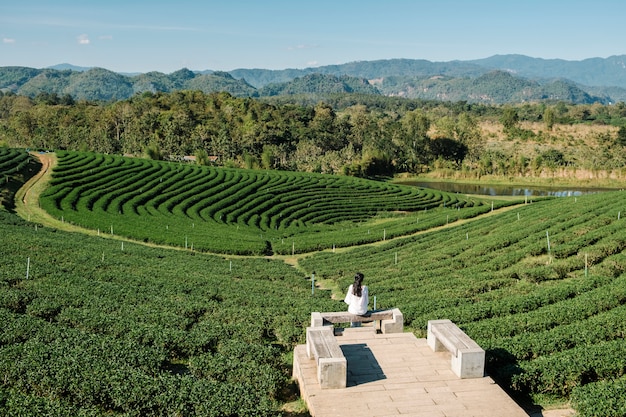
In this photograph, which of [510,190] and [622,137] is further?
[622,137]

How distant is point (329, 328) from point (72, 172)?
59.9 m

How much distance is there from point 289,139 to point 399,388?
130989 millimetres

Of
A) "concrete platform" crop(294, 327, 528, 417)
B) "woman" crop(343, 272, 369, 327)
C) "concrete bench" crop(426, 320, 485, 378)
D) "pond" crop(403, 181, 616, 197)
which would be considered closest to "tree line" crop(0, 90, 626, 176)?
"pond" crop(403, 181, 616, 197)

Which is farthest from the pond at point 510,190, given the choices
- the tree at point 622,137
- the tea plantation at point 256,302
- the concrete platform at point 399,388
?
the concrete platform at point 399,388

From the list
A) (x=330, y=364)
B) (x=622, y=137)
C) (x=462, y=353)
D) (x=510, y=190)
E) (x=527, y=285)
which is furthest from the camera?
(x=622, y=137)

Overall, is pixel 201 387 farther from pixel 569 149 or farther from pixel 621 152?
pixel 569 149

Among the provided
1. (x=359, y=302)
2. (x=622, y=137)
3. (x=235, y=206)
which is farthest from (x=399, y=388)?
Result: (x=622, y=137)

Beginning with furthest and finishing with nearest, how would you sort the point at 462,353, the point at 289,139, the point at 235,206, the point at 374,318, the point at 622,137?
the point at 289,139 < the point at 622,137 < the point at 235,206 < the point at 374,318 < the point at 462,353

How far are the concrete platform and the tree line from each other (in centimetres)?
9338

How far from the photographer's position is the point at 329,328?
1184 cm

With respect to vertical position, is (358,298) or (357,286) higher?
Result: (357,286)

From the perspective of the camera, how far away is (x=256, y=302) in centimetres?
1980

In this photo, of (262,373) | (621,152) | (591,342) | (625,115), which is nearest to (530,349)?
(591,342)

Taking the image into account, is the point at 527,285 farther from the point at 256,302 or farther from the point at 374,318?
the point at 256,302
